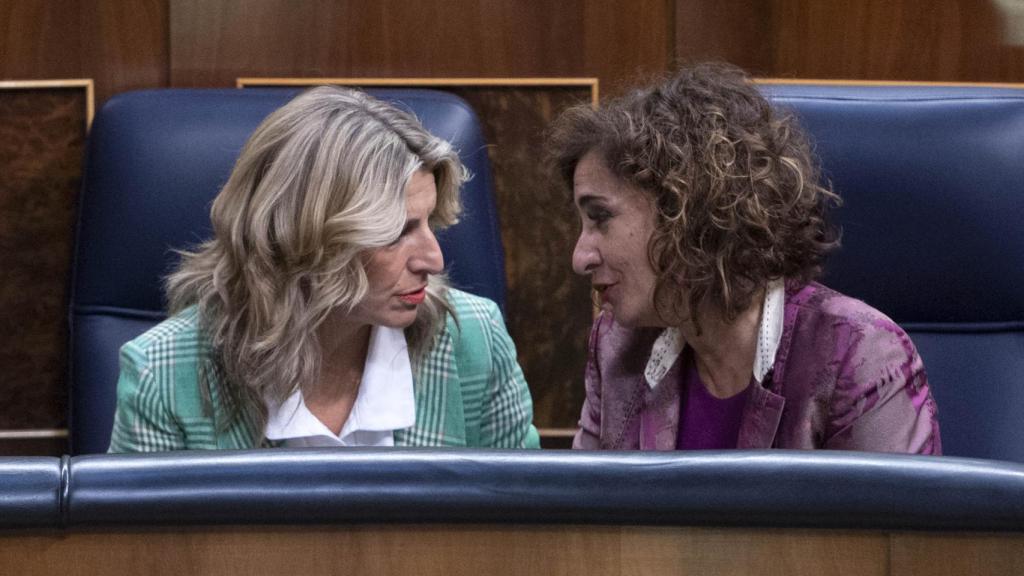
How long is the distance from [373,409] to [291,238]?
0.75 ft

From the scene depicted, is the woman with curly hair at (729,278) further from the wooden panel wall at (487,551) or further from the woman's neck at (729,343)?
the wooden panel wall at (487,551)

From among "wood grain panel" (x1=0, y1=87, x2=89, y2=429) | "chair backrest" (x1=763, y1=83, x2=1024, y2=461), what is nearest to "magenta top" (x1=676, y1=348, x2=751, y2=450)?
"chair backrest" (x1=763, y1=83, x2=1024, y2=461)

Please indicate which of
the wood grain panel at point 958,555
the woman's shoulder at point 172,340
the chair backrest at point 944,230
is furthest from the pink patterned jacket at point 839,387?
the wood grain panel at point 958,555

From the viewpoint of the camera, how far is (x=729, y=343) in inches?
60.1

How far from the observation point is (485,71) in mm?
2223

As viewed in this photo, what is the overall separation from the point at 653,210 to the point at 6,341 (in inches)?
45.7

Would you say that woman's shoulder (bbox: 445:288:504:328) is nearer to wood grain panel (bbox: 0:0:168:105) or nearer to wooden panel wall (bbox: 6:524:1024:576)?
wood grain panel (bbox: 0:0:168:105)

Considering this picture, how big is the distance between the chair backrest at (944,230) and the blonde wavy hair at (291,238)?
51 cm

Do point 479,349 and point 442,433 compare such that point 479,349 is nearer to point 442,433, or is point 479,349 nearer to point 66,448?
point 442,433

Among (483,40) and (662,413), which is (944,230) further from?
(483,40)

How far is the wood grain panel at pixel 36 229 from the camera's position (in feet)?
6.86

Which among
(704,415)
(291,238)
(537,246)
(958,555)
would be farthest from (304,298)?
(958,555)

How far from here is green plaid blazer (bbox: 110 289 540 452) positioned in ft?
5.16

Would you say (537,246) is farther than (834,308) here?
Yes
